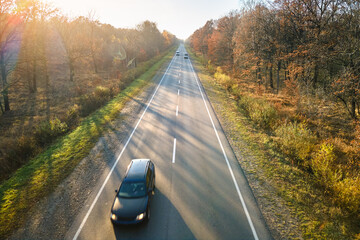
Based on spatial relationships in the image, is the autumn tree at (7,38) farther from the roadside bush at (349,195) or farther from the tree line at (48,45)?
the roadside bush at (349,195)

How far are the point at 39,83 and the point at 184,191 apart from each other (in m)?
34.7

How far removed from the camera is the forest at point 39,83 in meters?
12.5

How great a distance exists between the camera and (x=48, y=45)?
99.4 feet

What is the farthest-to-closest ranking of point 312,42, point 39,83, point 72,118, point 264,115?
point 39,83, point 312,42, point 72,118, point 264,115

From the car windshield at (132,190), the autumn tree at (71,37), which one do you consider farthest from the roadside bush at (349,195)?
the autumn tree at (71,37)

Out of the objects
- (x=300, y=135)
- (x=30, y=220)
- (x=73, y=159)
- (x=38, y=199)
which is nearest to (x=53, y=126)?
(x=73, y=159)

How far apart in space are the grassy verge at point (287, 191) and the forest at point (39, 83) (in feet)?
43.3

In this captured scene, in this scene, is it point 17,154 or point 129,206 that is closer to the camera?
point 129,206

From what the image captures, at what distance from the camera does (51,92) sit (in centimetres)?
2577

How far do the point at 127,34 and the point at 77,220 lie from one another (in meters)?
46.3

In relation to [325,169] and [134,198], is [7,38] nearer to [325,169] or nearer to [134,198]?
[134,198]

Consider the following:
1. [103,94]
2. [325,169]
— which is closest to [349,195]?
[325,169]

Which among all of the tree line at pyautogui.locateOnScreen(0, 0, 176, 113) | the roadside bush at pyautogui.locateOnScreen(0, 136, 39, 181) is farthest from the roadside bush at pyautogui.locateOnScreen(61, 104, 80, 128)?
the tree line at pyautogui.locateOnScreen(0, 0, 176, 113)

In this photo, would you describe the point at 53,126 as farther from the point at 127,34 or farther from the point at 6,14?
the point at 127,34
